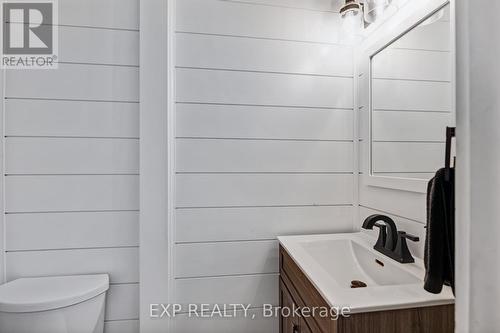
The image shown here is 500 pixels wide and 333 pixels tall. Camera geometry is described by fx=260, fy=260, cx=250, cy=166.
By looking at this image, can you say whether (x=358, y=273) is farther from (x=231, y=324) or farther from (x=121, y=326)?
(x=121, y=326)

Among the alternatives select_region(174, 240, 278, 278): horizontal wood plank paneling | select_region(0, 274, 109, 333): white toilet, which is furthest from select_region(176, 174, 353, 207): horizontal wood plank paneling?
select_region(0, 274, 109, 333): white toilet

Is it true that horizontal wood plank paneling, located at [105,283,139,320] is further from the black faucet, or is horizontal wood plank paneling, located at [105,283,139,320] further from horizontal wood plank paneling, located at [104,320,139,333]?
the black faucet

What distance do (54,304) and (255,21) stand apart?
61.1 inches

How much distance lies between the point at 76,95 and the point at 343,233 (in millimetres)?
1488

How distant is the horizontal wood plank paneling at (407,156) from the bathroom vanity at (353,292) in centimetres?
35

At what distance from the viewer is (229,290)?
4.33ft

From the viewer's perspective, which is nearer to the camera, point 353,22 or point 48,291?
point 48,291

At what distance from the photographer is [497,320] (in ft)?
0.92

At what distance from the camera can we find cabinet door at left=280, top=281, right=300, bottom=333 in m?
1.05

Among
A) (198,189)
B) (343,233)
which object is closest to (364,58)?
(343,233)

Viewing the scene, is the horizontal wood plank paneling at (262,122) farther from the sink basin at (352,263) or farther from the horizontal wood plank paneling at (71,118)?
the sink basin at (352,263)

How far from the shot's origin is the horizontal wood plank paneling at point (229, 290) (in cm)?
129

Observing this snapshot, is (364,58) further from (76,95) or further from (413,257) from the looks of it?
(76,95)

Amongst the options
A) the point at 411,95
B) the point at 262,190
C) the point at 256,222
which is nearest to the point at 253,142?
the point at 262,190
